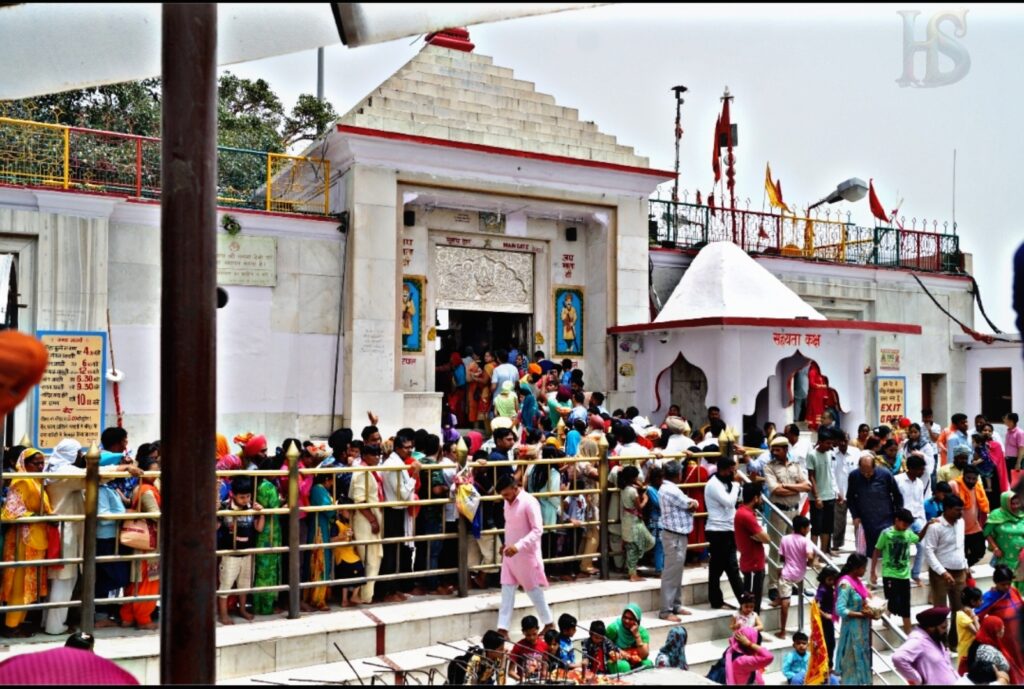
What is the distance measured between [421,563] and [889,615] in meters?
4.78

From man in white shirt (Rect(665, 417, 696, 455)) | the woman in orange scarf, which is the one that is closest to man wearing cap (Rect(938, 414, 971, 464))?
man in white shirt (Rect(665, 417, 696, 455))

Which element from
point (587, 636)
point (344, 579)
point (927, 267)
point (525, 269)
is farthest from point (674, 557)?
point (927, 267)

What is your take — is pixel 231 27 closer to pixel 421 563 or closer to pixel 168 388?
pixel 168 388

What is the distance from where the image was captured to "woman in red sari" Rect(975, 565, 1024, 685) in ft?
24.5

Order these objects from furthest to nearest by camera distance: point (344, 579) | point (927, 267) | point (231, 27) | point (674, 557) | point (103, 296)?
point (927, 267), point (103, 296), point (674, 557), point (344, 579), point (231, 27)

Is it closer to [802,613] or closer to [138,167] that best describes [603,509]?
[802,613]

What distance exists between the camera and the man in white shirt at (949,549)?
359 inches

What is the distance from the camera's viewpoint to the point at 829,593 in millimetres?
7812

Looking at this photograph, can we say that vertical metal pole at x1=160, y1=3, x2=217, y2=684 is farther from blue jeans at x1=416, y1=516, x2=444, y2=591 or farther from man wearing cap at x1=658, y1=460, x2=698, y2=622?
man wearing cap at x1=658, y1=460, x2=698, y2=622

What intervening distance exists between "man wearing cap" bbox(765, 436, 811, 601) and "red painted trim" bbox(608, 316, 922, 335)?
4.87m

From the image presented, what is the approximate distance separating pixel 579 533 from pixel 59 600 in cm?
498

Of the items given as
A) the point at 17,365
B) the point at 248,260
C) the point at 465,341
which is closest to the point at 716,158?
the point at 465,341

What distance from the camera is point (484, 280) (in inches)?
620

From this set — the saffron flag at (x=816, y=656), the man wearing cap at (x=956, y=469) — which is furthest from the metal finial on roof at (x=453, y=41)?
the saffron flag at (x=816, y=656)
